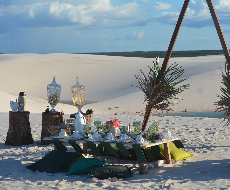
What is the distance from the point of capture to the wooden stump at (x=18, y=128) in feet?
24.2

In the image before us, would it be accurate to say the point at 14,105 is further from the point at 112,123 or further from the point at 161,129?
the point at 161,129

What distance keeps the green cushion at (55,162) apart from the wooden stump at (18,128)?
7.63ft

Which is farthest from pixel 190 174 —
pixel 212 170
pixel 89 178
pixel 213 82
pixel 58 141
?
pixel 213 82

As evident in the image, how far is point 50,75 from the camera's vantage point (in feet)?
108

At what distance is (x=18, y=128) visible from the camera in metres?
7.44

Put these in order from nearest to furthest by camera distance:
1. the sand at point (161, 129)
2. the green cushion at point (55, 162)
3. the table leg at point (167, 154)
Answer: the sand at point (161, 129) < the green cushion at point (55, 162) < the table leg at point (167, 154)

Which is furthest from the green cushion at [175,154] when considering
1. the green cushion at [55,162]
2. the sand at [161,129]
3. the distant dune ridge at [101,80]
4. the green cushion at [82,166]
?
the distant dune ridge at [101,80]

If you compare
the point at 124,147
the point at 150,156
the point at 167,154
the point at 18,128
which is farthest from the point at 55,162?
the point at 18,128

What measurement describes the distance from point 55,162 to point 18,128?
8.86 ft

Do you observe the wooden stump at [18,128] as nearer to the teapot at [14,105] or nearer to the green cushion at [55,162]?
the teapot at [14,105]

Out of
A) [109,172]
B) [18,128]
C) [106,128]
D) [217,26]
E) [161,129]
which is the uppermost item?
[217,26]

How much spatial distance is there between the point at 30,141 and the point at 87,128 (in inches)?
103

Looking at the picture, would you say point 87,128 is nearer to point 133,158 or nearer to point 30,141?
point 133,158

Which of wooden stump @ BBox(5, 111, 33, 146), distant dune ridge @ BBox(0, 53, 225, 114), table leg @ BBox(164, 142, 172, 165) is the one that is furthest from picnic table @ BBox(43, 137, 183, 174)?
distant dune ridge @ BBox(0, 53, 225, 114)
